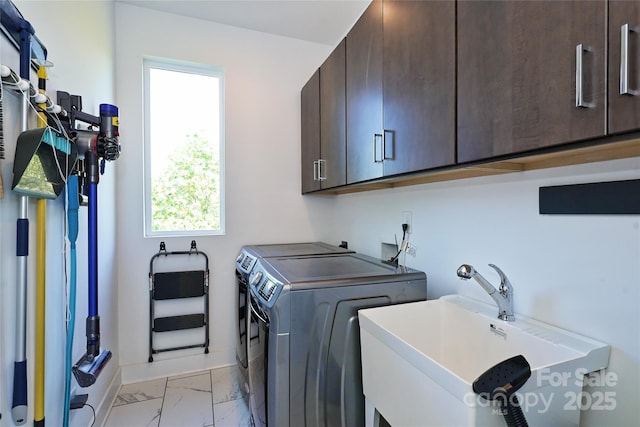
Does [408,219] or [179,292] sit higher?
[408,219]

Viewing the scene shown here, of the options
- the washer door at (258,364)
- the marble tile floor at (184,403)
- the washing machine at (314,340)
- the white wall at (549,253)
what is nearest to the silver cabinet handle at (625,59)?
the white wall at (549,253)

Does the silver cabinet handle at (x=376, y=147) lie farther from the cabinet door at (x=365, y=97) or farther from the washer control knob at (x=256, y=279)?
the washer control knob at (x=256, y=279)

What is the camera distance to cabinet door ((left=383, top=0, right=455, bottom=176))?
3.28 ft

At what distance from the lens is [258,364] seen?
1399 mm

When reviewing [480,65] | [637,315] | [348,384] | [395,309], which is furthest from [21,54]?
[637,315]

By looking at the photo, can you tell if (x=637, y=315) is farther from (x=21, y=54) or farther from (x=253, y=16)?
(x=253, y=16)

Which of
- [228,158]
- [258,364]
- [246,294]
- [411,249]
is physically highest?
[228,158]

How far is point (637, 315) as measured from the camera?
2.65 feet

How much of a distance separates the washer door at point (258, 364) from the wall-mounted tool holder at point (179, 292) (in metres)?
0.92

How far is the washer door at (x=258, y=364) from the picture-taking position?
129 centimetres

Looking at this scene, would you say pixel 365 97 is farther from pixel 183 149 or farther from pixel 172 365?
pixel 172 365

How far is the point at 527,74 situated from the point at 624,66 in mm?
198

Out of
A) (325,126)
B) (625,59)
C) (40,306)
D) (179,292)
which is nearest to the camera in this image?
(625,59)

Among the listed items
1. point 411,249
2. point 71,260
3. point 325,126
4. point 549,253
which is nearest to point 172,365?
point 71,260
